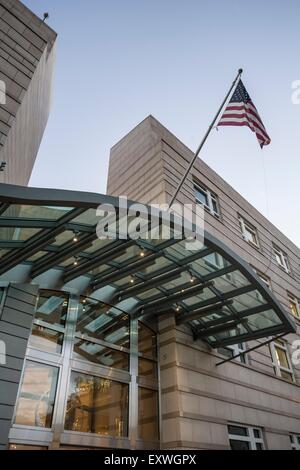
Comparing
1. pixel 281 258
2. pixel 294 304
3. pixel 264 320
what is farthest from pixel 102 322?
pixel 281 258

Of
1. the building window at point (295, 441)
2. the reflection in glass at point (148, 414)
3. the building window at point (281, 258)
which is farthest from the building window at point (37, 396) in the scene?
the building window at point (281, 258)

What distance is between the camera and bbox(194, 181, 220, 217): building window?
46.4ft

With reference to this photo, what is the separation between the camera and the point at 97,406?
7867mm

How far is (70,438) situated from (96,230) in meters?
4.13

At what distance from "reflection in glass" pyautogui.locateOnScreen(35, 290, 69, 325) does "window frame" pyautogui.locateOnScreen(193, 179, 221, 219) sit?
23.7ft

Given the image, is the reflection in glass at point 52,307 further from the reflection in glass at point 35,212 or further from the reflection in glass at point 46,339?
the reflection in glass at point 35,212

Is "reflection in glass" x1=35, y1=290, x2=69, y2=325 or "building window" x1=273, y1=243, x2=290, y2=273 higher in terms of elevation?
"building window" x1=273, y1=243, x2=290, y2=273

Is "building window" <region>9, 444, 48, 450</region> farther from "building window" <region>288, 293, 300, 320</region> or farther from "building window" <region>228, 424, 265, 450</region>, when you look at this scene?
"building window" <region>288, 293, 300, 320</region>

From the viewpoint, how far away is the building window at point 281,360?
1299 centimetres

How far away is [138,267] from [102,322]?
6.91 feet

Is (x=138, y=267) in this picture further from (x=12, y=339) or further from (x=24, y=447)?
(x=24, y=447)

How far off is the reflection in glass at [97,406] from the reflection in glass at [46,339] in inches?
28.7

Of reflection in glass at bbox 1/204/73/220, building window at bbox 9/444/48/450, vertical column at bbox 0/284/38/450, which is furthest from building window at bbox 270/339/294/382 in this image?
reflection in glass at bbox 1/204/73/220
